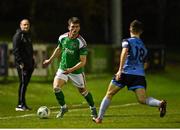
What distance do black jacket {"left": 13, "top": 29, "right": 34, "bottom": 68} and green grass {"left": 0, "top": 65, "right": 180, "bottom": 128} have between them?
1.22 metres

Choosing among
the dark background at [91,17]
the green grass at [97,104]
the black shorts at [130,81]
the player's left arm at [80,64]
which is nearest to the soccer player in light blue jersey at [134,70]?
the black shorts at [130,81]

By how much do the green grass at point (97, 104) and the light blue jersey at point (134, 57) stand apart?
102cm

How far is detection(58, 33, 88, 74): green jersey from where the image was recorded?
14.6 metres

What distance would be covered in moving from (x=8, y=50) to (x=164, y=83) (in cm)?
632

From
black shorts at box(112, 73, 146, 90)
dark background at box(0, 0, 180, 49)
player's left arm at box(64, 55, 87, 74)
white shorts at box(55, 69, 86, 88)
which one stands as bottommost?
dark background at box(0, 0, 180, 49)

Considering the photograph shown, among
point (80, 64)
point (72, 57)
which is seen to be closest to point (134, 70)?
point (80, 64)

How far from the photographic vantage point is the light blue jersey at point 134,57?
13.5 m

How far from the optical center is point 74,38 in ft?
47.9

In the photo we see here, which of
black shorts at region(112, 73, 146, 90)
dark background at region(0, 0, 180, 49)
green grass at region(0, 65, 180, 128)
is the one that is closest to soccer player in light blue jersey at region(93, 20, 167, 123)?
black shorts at region(112, 73, 146, 90)

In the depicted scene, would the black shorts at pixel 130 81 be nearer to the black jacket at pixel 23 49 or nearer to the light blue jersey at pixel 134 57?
the light blue jersey at pixel 134 57

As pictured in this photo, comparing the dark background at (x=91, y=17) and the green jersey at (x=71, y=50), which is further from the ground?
the green jersey at (x=71, y=50)

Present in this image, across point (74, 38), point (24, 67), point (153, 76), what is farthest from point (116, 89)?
point (153, 76)

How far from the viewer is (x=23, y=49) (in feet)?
58.4

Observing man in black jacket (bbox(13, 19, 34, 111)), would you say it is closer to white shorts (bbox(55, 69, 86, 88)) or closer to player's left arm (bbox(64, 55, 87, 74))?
white shorts (bbox(55, 69, 86, 88))
